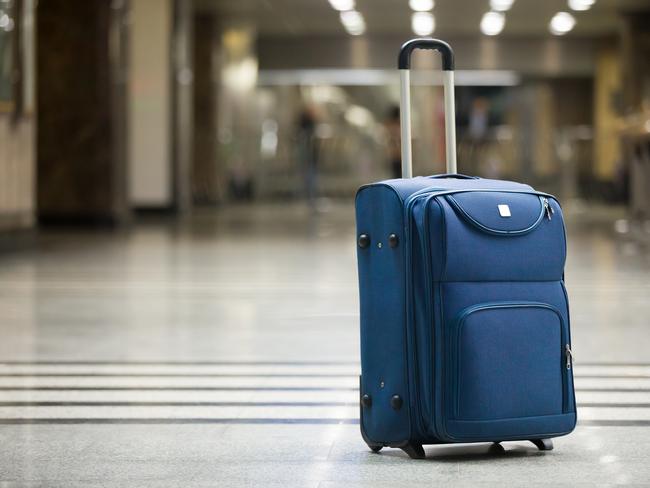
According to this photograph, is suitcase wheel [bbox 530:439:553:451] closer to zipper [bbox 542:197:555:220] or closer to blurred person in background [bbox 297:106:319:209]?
zipper [bbox 542:197:555:220]

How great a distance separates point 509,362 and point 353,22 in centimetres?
2497

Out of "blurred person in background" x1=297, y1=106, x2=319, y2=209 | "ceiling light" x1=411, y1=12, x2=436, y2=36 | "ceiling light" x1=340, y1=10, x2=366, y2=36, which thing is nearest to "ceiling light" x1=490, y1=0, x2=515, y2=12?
"ceiling light" x1=411, y1=12, x2=436, y2=36

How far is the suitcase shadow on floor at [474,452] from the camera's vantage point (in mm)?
3047

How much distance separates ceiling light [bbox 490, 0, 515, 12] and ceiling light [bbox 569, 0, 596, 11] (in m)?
1.14

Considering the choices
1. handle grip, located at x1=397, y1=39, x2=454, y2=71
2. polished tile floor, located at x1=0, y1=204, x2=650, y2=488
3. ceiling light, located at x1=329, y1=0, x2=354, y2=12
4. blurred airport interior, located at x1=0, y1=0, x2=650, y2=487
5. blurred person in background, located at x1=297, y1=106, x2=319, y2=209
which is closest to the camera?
polished tile floor, located at x1=0, y1=204, x2=650, y2=488

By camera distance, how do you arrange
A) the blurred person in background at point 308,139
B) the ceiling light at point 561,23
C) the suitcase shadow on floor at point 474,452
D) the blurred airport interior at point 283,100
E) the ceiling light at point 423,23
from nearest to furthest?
the suitcase shadow on floor at point 474,452, the blurred airport interior at point 283,100, the blurred person in background at point 308,139, the ceiling light at point 423,23, the ceiling light at point 561,23

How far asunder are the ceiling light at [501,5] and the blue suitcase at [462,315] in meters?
21.0

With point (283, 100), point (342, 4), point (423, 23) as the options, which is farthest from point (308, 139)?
point (283, 100)

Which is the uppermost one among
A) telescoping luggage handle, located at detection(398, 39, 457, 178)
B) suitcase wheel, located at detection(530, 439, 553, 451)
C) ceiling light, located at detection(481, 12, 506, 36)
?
ceiling light, located at detection(481, 12, 506, 36)

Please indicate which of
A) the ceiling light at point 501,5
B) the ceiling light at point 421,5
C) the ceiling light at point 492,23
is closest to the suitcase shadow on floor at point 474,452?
the ceiling light at point 421,5

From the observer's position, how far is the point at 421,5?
2412cm

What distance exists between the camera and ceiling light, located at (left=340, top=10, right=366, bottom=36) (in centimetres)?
2595

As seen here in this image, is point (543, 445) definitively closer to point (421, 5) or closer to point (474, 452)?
point (474, 452)

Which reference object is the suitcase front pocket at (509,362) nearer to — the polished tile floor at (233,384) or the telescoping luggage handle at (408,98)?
the polished tile floor at (233,384)
